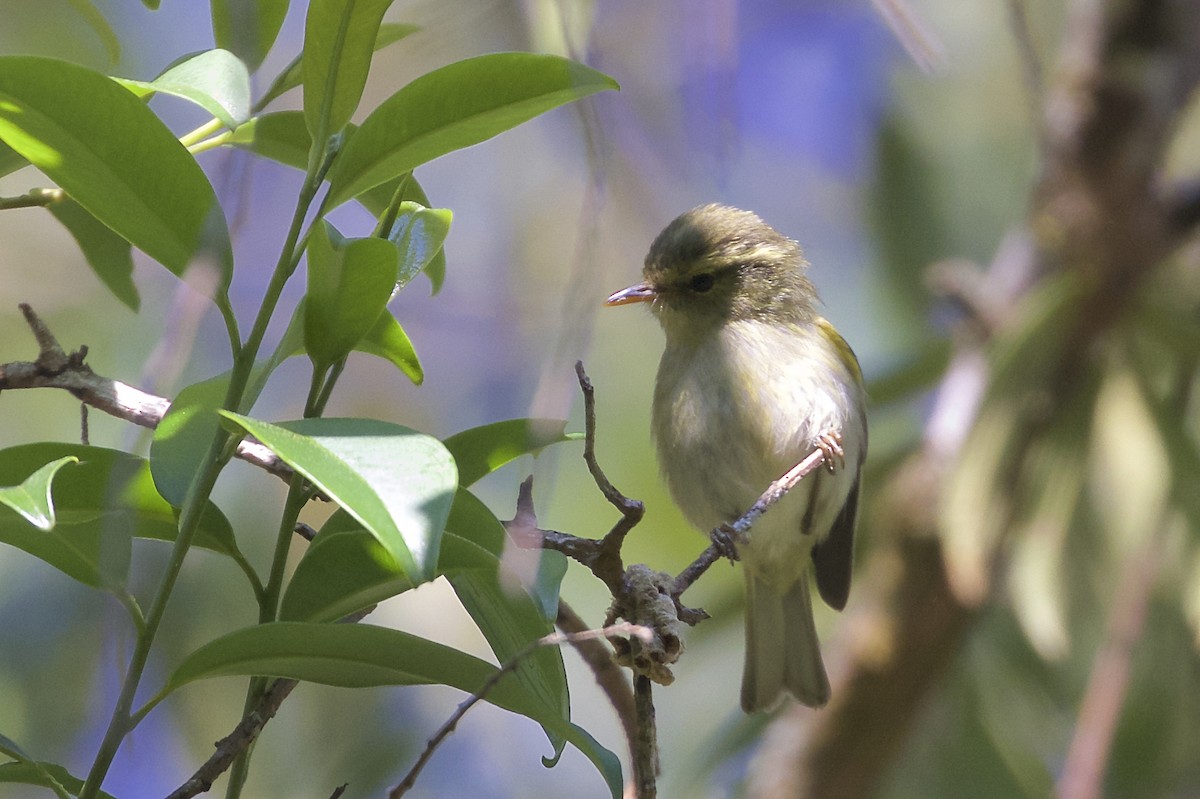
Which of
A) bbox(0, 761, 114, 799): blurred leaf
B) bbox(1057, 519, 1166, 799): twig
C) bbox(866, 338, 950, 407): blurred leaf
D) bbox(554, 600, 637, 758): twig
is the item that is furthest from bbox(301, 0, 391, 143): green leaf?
bbox(866, 338, 950, 407): blurred leaf

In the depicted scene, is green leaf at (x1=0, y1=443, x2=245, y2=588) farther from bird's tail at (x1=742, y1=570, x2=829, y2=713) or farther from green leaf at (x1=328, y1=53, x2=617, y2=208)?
bird's tail at (x1=742, y1=570, x2=829, y2=713)

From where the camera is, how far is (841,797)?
3156 millimetres

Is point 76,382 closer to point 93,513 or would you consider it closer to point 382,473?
point 93,513

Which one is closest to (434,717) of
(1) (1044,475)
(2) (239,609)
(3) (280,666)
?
(2) (239,609)

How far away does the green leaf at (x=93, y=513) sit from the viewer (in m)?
1.01

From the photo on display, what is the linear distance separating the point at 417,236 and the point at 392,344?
0.11 m

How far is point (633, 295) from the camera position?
264 centimetres

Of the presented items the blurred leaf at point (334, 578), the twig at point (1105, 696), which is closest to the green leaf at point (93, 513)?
the blurred leaf at point (334, 578)

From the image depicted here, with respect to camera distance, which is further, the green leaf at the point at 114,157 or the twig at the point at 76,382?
the twig at the point at 76,382

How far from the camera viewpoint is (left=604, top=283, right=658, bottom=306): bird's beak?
102 inches

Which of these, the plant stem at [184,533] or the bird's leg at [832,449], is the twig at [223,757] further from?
the bird's leg at [832,449]

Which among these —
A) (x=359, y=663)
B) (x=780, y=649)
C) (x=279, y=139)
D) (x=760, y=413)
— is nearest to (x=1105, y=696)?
(x=780, y=649)

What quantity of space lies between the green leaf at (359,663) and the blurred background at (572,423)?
807 mm

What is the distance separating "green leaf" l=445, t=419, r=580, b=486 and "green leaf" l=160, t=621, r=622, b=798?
0.20 m
